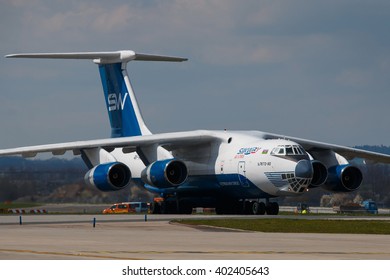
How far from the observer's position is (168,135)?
4797 centimetres

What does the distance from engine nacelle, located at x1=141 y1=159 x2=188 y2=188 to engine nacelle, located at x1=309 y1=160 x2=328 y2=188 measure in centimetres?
598

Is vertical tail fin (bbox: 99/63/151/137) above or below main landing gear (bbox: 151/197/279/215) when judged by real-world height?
above

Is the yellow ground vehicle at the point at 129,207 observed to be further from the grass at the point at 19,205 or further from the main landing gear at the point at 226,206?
the main landing gear at the point at 226,206

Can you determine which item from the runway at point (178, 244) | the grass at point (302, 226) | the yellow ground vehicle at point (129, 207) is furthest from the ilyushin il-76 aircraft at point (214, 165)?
the yellow ground vehicle at point (129, 207)

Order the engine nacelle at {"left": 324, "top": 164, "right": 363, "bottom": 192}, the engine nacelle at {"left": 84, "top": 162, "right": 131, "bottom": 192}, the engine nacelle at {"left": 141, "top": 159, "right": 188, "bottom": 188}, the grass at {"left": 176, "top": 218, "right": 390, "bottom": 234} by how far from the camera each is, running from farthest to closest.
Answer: the engine nacelle at {"left": 324, "top": 164, "right": 363, "bottom": 192} → the engine nacelle at {"left": 84, "top": 162, "right": 131, "bottom": 192} → the engine nacelle at {"left": 141, "top": 159, "right": 188, "bottom": 188} → the grass at {"left": 176, "top": 218, "right": 390, "bottom": 234}

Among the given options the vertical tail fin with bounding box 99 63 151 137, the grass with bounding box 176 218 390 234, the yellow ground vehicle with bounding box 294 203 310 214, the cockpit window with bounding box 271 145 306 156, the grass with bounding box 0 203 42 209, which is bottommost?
the yellow ground vehicle with bounding box 294 203 310 214

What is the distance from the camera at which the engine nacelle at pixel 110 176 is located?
4553 cm

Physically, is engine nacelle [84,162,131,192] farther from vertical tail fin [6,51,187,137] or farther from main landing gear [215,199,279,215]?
vertical tail fin [6,51,187,137]

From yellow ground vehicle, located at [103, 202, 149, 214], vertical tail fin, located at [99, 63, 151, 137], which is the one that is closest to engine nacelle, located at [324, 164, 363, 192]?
vertical tail fin, located at [99, 63, 151, 137]

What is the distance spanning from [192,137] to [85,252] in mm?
26757

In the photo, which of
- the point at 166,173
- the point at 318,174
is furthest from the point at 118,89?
the point at 318,174

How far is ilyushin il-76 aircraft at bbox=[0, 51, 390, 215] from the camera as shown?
44.6 m
